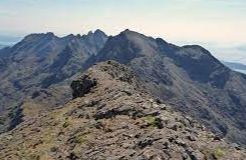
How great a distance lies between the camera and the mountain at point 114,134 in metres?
62.9

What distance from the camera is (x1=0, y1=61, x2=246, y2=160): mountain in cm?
6294

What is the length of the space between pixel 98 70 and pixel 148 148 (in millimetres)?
66442

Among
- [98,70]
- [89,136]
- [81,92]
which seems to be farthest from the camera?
[98,70]

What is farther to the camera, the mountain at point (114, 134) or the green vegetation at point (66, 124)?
the green vegetation at point (66, 124)

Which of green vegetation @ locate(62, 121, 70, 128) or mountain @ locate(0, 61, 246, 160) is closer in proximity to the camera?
mountain @ locate(0, 61, 246, 160)

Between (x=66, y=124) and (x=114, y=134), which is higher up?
(x=114, y=134)

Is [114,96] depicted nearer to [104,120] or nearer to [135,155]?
[104,120]

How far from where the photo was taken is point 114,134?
7244 cm

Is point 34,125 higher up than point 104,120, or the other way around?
point 104,120

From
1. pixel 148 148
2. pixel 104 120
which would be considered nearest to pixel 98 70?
pixel 104 120

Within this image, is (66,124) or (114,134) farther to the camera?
(66,124)

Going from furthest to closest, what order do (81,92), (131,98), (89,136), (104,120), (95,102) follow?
(81,92) < (95,102) < (131,98) < (104,120) < (89,136)

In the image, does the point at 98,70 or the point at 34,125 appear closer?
the point at 34,125

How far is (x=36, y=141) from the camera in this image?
278 ft
